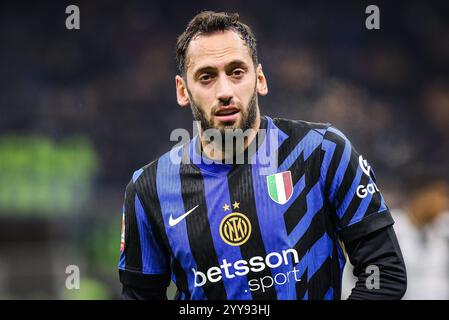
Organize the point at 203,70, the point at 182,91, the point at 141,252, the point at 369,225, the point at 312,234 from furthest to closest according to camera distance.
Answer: the point at 182,91, the point at 141,252, the point at 203,70, the point at 312,234, the point at 369,225

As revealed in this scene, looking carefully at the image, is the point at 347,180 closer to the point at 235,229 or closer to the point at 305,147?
the point at 305,147

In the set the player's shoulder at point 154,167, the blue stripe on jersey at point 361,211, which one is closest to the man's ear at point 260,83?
the player's shoulder at point 154,167

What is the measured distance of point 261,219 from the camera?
279cm

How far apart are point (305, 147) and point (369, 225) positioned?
392mm

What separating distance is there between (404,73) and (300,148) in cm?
859

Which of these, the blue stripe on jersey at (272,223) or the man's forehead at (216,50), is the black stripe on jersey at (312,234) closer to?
the blue stripe on jersey at (272,223)

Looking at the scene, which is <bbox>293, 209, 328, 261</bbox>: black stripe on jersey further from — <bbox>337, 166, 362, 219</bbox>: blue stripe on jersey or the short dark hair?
the short dark hair

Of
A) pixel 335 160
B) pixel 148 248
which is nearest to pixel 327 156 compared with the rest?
pixel 335 160

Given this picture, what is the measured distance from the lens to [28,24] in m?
11.7

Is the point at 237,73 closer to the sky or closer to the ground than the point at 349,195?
closer to the sky

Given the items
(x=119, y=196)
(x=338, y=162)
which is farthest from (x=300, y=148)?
(x=119, y=196)

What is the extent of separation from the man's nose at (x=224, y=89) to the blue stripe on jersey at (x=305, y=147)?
32 cm

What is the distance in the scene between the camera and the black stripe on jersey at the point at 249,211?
8.98 ft
